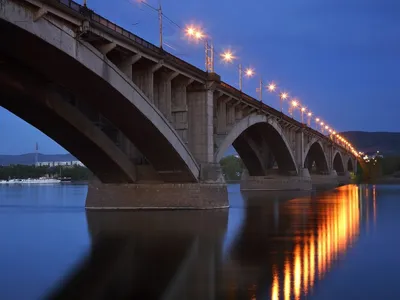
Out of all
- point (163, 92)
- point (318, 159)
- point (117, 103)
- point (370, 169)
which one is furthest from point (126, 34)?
point (370, 169)

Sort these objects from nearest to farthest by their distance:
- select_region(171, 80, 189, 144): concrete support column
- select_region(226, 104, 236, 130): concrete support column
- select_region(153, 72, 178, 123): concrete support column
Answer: select_region(153, 72, 178, 123): concrete support column, select_region(171, 80, 189, 144): concrete support column, select_region(226, 104, 236, 130): concrete support column

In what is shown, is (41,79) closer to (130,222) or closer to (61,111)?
(61,111)

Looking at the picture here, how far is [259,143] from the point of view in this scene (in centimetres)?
7394

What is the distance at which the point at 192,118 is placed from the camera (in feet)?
128

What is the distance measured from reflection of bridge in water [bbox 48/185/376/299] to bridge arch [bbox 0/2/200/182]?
5.89 meters

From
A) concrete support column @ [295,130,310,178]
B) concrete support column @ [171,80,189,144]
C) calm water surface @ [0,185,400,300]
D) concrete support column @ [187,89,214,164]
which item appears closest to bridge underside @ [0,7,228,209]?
concrete support column @ [187,89,214,164]

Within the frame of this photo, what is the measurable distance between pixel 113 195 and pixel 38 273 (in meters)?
24.5

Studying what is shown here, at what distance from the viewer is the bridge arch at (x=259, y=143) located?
63.4 metres

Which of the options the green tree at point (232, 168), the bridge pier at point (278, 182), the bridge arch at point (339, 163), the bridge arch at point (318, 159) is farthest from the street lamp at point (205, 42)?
the green tree at point (232, 168)

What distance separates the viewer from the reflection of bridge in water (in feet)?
40.0

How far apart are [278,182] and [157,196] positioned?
42.1 meters

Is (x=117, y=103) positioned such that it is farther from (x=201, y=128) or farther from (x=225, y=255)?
(x=225, y=255)

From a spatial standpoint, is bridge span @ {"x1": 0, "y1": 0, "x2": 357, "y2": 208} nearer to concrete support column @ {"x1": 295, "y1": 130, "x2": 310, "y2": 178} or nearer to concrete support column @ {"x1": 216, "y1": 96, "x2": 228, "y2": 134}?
concrete support column @ {"x1": 216, "y1": 96, "x2": 228, "y2": 134}

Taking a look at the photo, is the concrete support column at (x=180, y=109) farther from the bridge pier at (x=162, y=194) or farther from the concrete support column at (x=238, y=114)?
the concrete support column at (x=238, y=114)
